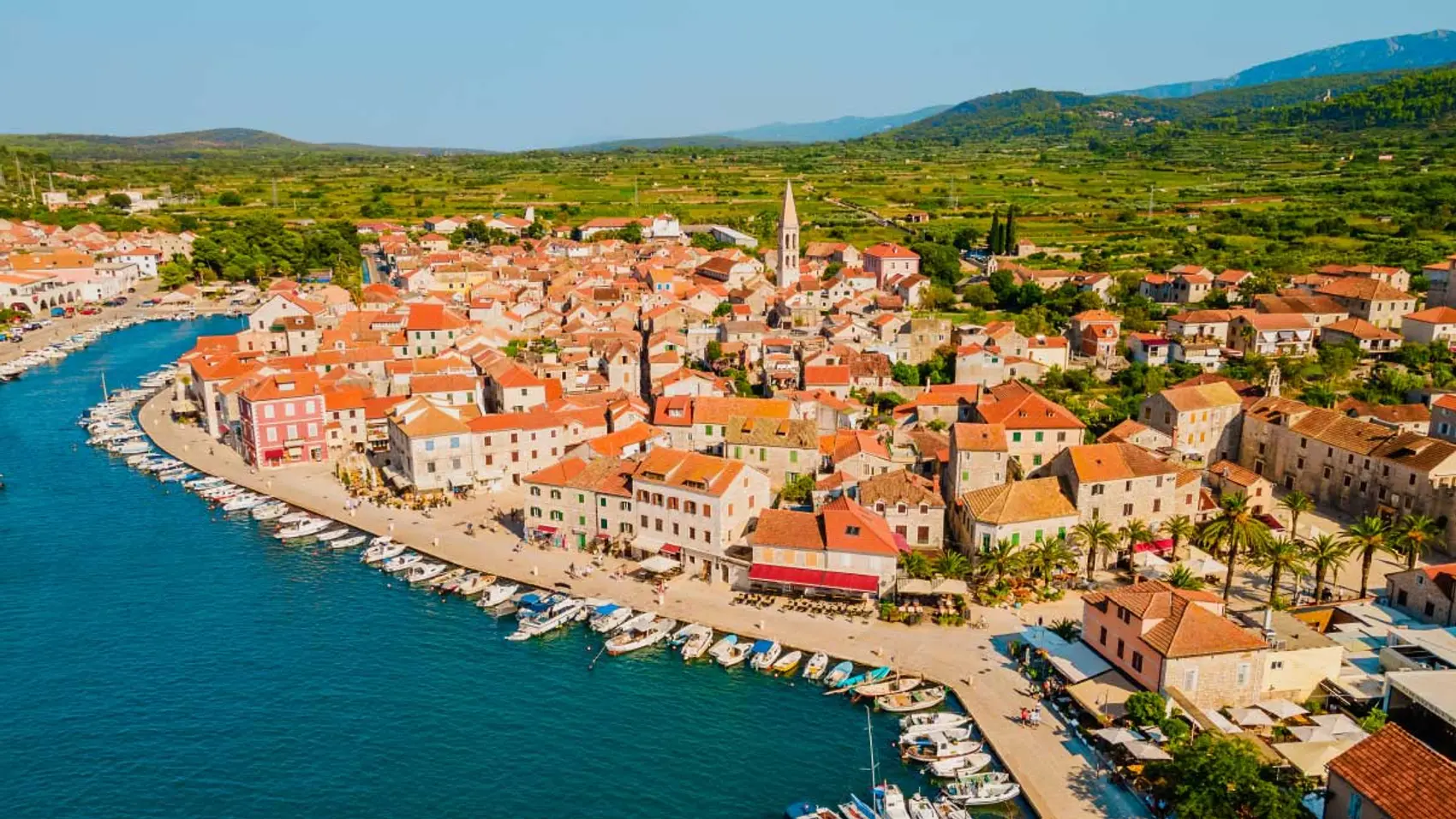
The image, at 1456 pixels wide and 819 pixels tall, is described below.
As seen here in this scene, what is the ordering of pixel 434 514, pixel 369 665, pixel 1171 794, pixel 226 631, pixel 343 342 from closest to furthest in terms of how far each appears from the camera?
1. pixel 1171 794
2. pixel 369 665
3. pixel 226 631
4. pixel 434 514
5. pixel 343 342

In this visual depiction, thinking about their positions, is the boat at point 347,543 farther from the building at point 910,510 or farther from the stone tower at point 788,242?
the stone tower at point 788,242

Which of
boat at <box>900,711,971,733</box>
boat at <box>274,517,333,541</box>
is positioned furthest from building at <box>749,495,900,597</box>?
boat at <box>274,517,333,541</box>

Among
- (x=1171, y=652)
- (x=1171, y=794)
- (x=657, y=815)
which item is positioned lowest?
(x=657, y=815)

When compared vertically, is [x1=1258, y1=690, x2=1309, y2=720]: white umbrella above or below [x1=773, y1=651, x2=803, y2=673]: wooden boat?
above

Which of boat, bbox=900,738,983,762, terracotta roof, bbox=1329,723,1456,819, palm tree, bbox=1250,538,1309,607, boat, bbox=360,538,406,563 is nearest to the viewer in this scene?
terracotta roof, bbox=1329,723,1456,819

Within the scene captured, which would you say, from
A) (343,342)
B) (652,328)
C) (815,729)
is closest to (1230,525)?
(815,729)

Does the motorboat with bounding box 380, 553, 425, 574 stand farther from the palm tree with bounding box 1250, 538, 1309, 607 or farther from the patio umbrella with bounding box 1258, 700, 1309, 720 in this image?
the palm tree with bounding box 1250, 538, 1309, 607

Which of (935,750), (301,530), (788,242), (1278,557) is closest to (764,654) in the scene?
(935,750)

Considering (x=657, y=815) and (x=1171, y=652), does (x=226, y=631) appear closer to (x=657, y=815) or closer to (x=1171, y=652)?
(x=657, y=815)

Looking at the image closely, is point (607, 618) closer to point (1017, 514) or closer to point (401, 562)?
point (401, 562)
